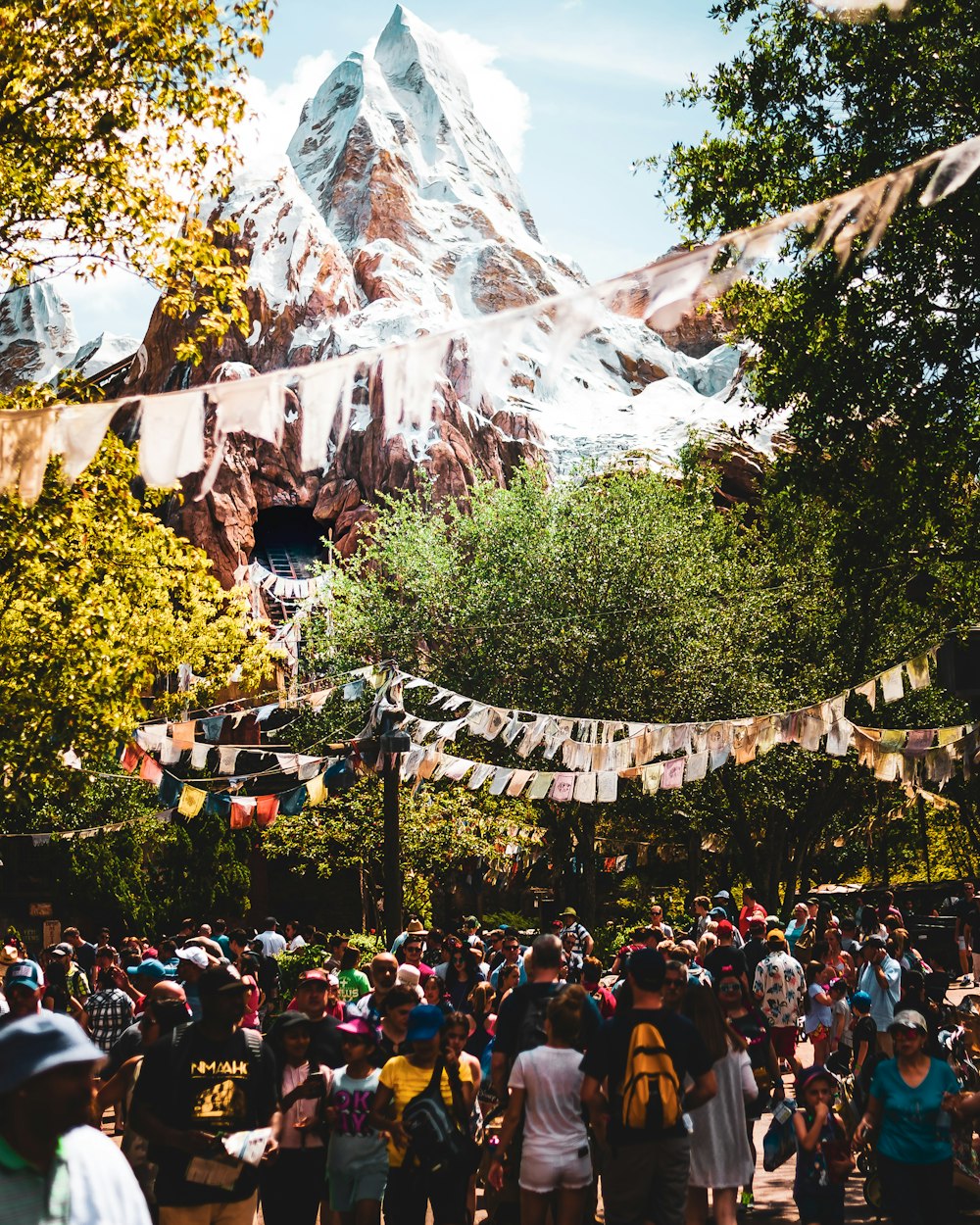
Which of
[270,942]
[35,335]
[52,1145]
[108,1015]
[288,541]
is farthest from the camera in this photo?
[35,335]

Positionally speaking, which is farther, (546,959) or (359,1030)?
(546,959)

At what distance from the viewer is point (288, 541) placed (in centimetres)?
4994

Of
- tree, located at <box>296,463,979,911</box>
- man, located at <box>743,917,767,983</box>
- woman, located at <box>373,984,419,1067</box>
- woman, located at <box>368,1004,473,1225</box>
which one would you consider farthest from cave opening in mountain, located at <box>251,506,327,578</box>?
woman, located at <box>368,1004,473,1225</box>

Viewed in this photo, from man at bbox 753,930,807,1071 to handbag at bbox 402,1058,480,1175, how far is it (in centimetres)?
508

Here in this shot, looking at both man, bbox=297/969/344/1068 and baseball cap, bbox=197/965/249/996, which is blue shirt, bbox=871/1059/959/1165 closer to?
man, bbox=297/969/344/1068

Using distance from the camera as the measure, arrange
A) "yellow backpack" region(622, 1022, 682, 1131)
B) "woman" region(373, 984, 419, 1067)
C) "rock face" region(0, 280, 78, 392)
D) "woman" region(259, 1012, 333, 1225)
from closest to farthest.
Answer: "yellow backpack" region(622, 1022, 682, 1131), "woman" region(259, 1012, 333, 1225), "woman" region(373, 984, 419, 1067), "rock face" region(0, 280, 78, 392)

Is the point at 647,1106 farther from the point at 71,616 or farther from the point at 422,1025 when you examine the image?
the point at 71,616

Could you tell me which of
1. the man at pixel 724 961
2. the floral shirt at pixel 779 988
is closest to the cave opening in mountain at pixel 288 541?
the floral shirt at pixel 779 988

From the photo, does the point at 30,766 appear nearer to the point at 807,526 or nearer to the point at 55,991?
the point at 55,991

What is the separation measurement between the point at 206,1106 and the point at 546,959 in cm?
214

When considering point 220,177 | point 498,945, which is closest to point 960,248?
point 220,177

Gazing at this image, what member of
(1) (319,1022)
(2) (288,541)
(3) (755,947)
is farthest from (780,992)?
(2) (288,541)

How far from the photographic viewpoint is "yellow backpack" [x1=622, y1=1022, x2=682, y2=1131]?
5527 mm

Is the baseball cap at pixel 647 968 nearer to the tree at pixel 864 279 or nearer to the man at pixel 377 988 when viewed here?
the man at pixel 377 988
